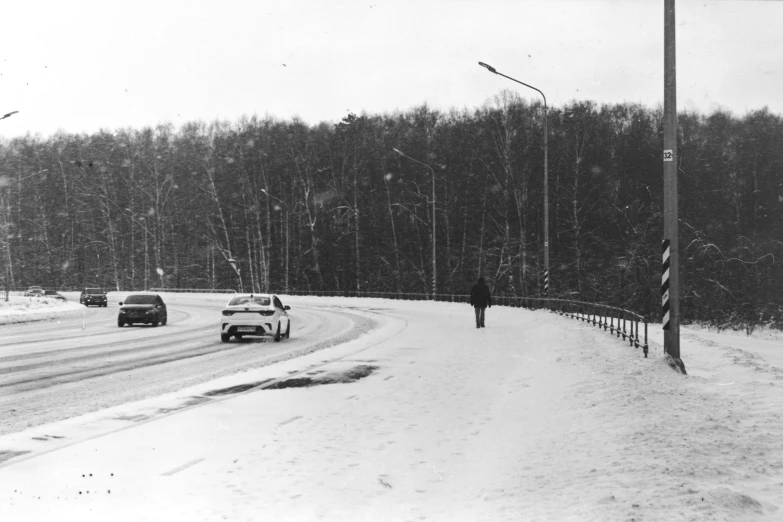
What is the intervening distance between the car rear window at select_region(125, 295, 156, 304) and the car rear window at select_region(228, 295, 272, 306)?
977cm

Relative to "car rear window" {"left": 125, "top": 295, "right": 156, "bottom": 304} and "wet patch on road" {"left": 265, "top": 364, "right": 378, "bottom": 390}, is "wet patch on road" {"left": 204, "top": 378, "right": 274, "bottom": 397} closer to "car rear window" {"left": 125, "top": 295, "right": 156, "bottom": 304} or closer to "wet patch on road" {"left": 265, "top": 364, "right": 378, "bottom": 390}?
"wet patch on road" {"left": 265, "top": 364, "right": 378, "bottom": 390}

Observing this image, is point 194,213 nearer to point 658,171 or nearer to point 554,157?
point 554,157

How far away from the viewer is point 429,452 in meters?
7.78

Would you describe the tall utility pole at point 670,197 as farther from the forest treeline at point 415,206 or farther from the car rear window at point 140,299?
the forest treeline at point 415,206

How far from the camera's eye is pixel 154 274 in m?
87.1

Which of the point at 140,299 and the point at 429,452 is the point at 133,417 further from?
the point at 140,299

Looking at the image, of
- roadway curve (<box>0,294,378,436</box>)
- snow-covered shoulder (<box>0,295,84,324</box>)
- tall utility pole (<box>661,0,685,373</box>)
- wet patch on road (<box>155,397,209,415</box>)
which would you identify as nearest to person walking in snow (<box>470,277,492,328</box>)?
roadway curve (<box>0,294,378,436</box>)

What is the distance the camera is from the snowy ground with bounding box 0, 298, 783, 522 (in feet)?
18.8

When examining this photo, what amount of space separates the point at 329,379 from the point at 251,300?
10701mm

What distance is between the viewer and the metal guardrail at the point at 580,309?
17.6 m

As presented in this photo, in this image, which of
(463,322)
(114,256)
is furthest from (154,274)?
(463,322)

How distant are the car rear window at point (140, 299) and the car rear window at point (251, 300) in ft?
32.1

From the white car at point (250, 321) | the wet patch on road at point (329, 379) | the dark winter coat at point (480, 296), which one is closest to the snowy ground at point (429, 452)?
the wet patch on road at point (329, 379)

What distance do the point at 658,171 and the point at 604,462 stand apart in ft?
178
